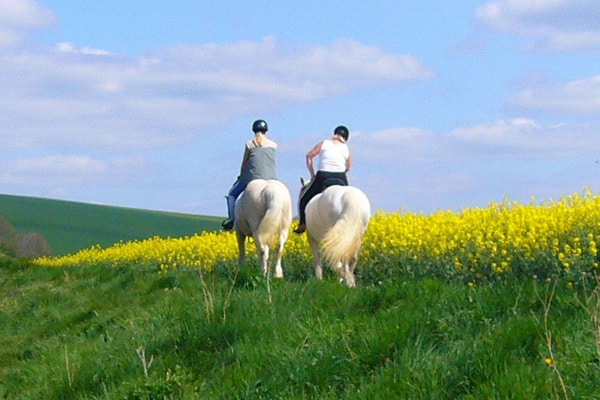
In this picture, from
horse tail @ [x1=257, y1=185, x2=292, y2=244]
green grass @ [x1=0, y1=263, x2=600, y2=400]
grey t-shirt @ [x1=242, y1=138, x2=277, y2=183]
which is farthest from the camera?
grey t-shirt @ [x1=242, y1=138, x2=277, y2=183]

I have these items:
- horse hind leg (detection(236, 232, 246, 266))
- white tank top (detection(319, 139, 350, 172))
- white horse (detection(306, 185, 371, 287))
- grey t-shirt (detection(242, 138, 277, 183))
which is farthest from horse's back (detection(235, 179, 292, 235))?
white horse (detection(306, 185, 371, 287))

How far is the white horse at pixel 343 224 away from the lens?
1265cm

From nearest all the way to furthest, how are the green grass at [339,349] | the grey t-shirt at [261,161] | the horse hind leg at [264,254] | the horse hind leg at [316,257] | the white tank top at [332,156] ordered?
the green grass at [339,349] → the white tank top at [332,156] → the horse hind leg at [316,257] → the horse hind leg at [264,254] → the grey t-shirt at [261,161]

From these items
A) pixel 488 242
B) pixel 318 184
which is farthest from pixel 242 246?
pixel 488 242

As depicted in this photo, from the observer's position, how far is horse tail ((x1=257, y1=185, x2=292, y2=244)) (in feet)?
47.8

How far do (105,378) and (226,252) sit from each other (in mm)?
13549

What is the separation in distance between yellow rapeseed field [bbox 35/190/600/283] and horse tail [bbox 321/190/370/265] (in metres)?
1.54

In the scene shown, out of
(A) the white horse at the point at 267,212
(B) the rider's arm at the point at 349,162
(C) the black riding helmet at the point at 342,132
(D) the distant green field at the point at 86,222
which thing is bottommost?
(D) the distant green field at the point at 86,222

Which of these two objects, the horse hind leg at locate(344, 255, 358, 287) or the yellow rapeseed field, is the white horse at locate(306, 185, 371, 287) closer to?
the horse hind leg at locate(344, 255, 358, 287)

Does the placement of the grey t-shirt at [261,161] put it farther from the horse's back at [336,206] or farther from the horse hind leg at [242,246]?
the horse's back at [336,206]

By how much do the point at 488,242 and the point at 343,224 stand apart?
6.96 feet

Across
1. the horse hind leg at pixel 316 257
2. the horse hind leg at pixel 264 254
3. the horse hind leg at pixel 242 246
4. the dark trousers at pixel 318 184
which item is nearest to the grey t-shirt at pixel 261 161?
the dark trousers at pixel 318 184

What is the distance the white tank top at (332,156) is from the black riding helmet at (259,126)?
1751 millimetres

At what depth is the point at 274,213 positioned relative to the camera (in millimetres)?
14539
